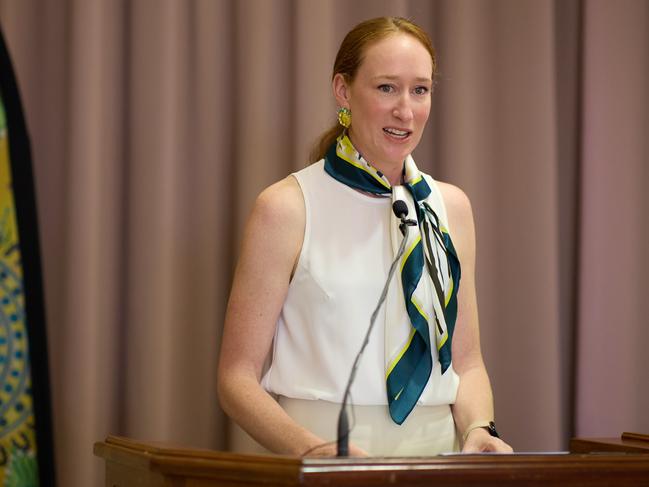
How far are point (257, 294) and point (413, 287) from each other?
1.20ft

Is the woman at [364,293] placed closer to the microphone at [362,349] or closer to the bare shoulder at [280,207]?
the bare shoulder at [280,207]

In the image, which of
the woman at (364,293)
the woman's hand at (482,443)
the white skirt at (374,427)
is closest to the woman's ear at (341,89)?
the woman at (364,293)

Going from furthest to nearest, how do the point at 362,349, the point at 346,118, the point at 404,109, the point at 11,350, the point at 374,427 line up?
the point at 346,118 < the point at 404,109 < the point at 374,427 < the point at 11,350 < the point at 362,349

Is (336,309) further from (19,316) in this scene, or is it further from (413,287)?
(19,316)

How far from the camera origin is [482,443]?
7.00 ft

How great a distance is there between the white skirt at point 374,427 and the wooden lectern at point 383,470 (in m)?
0.56

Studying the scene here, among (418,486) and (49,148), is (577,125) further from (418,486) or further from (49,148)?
(418,486)

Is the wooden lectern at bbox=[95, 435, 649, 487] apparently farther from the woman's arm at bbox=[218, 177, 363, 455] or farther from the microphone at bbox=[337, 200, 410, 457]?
the woman's arm at bbox=[218, 177, 363, 455]

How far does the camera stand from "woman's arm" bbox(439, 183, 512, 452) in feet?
7.47

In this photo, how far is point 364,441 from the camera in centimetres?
215

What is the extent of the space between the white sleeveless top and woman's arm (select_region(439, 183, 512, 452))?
5 cm

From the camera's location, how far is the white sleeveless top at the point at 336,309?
2170 millimetres

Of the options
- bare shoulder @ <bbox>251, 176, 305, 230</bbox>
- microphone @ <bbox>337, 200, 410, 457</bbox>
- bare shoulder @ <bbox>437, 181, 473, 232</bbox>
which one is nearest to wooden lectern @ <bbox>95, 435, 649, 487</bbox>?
microphone @ <bbox>337, 200, 410, 457</bbox>

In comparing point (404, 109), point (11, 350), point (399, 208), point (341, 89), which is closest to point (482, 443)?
point (399, 208)
